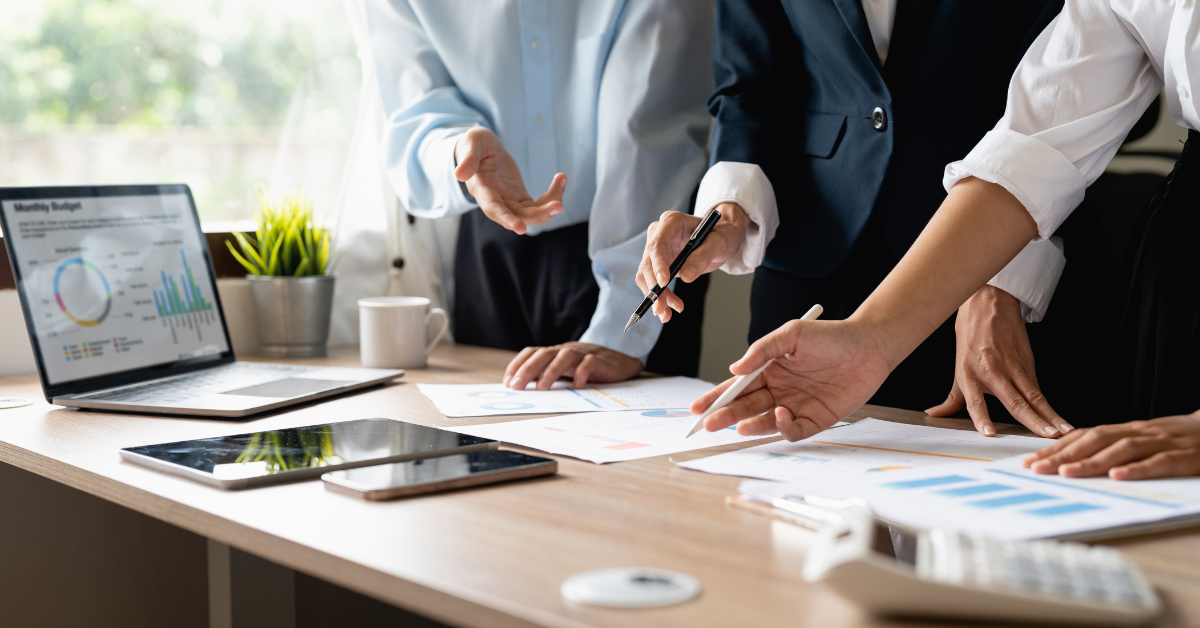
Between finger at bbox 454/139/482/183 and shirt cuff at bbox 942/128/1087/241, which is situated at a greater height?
finger at bbox 454/139/482/183

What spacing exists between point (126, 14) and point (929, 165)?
1486 mm

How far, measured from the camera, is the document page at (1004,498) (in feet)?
2.21

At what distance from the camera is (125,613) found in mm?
1453

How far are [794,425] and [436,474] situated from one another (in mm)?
374

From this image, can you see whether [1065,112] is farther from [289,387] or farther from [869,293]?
[289,387]

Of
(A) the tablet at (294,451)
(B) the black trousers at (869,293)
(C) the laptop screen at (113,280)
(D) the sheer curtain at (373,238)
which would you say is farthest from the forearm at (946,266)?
(D) the sheer curtain at (373,238)

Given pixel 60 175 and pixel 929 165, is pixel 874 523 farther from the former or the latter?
pixel 60 175

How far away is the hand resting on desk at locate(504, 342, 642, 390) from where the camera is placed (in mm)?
1379

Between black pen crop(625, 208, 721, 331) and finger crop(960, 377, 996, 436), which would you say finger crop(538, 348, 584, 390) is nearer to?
black pen crop(625, 208, 721, 331)

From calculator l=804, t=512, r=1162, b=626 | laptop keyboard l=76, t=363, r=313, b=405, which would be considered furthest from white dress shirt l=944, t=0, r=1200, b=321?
laptop keyboard l=76, t=363, r=313, b=405

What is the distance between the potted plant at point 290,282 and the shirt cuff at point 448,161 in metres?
0.27

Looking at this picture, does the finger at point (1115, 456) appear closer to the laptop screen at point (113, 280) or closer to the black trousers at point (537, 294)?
the black trousers at point (537, 294)

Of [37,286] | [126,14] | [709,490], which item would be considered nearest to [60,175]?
[126,14]

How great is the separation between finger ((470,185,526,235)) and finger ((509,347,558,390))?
0.60ft
